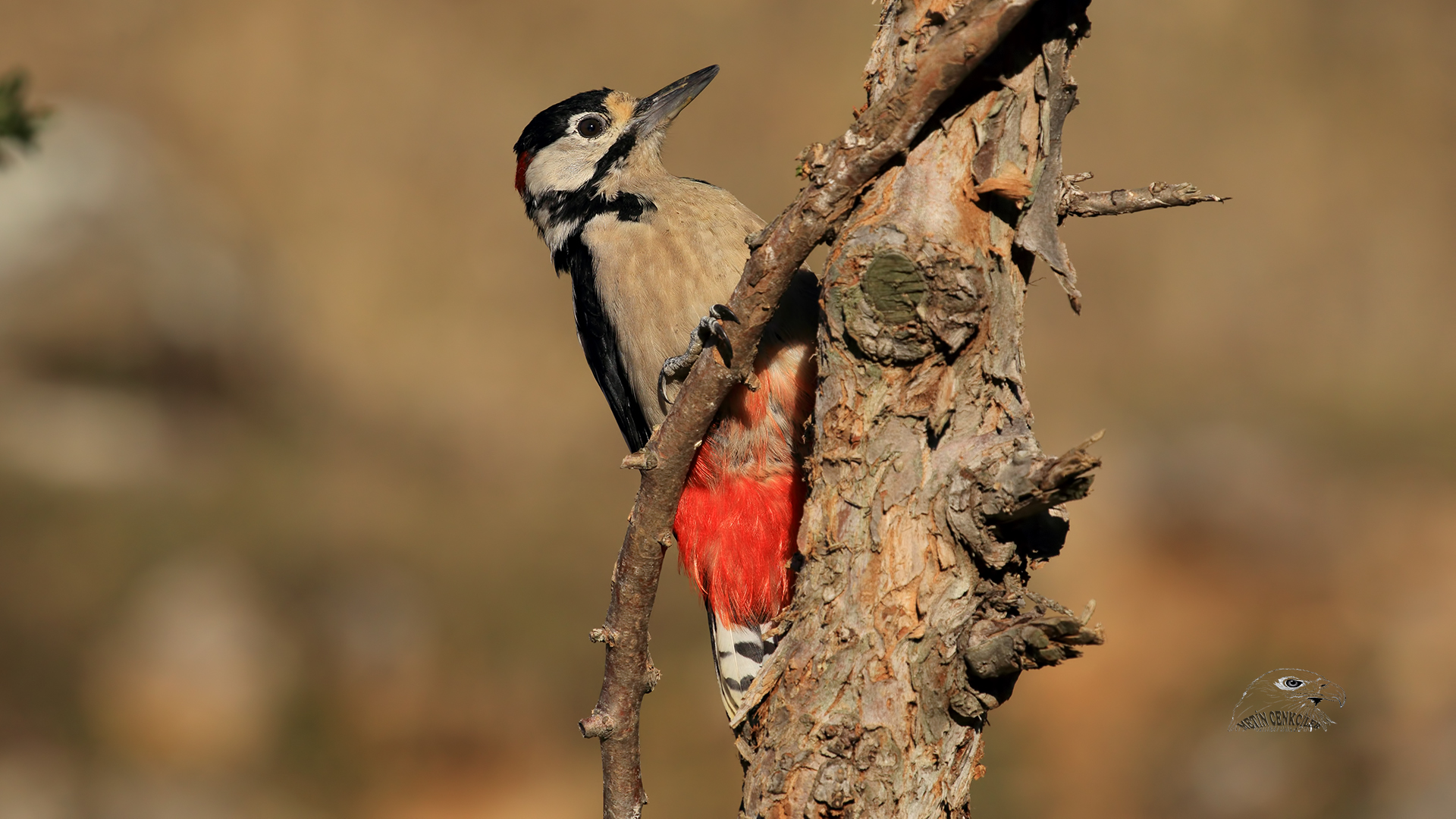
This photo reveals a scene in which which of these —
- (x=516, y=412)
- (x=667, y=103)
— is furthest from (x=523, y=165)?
(x=516, y=412)

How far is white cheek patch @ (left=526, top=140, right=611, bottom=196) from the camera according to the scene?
4402mm

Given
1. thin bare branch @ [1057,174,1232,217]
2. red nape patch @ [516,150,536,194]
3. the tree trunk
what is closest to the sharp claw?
the tree trunk

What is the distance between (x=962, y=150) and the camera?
243cm

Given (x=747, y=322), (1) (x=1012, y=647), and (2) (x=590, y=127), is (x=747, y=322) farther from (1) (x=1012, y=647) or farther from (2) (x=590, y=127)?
(2) (x=590, y=127)

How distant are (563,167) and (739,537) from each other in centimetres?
180

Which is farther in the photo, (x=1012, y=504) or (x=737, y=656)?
(x=737, y=656)

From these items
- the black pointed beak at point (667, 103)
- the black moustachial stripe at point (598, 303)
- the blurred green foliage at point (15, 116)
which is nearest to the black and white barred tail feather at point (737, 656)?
the black moustachial stripe at point (598, 303)

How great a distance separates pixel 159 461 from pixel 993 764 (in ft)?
21.5

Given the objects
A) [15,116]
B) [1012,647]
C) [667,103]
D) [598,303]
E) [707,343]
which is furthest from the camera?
[667,103]

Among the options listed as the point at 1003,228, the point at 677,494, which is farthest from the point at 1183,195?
the point at 677,494

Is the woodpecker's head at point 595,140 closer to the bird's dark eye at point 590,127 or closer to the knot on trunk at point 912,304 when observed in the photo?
the bird's dark eye at point 590,127

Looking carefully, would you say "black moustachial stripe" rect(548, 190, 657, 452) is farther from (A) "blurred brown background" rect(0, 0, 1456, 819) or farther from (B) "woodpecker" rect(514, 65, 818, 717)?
(A) "blurred brown background" rect(0, 0, 1456, 819)

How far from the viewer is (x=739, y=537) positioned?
380 centimetres

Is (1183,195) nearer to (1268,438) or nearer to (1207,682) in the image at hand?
(1207,682)
